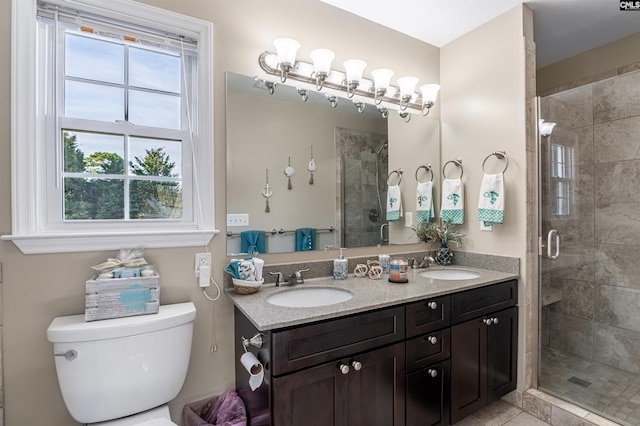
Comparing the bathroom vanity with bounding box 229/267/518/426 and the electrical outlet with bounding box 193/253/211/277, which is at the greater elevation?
the electrical outlet with bounding box 193/253/211/277

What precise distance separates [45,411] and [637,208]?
10.6 feet

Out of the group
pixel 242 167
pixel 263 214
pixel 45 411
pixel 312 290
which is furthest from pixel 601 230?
pixel 45 411

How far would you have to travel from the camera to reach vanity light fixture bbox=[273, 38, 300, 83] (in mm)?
1662

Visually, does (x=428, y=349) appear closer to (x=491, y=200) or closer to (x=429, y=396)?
(x=429, y=396)

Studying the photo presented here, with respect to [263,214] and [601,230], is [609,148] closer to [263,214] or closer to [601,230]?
[601,230]

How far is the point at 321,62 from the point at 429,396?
1.82 metres

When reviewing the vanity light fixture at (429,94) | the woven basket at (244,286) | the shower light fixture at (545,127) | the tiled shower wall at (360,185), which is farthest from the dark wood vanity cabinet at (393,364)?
the vanity light fixture at (429,94)

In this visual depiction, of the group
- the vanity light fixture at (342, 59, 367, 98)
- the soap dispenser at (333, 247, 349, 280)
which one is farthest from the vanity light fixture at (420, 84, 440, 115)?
the soap dispenser at (333, 247, 349, 280)

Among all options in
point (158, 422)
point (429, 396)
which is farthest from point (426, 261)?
point (158, 422)

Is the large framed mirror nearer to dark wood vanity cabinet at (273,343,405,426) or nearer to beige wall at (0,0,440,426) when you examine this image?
beige wall at (0,0,440,426)

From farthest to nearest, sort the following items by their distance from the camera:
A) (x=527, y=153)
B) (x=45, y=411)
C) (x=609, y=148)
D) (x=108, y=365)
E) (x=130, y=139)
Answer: (x=609, y=148)
(x=527, y=153)
(x=130, y=139)
(x=45, y=411)
(x=108, y=365)

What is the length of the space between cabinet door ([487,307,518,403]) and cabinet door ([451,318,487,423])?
0.19 feet

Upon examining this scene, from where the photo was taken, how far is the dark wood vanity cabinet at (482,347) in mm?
1652

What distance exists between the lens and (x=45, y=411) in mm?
1274
